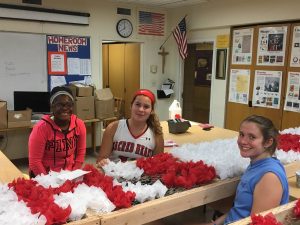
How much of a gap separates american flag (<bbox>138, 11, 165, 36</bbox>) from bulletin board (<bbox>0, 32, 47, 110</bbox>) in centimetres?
192

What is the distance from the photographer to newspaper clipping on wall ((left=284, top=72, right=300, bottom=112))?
4.54m

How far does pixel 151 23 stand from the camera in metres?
6.22

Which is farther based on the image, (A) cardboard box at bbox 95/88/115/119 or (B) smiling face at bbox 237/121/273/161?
(A) cardboard box at bbox 95/88/115/119

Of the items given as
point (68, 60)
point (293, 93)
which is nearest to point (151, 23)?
point (68, 60)

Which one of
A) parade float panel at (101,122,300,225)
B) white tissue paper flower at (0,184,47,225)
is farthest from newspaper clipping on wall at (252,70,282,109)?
white tissue paper flower at (0,184,47,225)

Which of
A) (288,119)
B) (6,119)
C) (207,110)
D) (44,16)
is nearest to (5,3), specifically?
(44,16)

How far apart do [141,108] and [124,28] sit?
3879 millimetres

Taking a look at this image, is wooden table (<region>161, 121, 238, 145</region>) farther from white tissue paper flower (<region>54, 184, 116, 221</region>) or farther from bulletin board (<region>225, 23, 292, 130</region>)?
white tissue paper flower (<region>54, 184, 116, 221</region>)

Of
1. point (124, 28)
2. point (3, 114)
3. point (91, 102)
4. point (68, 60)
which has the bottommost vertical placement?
point (3, 114)

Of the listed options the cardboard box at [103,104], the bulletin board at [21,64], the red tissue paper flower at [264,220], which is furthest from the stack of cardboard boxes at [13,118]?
the red tissue paper flower at [264,220]

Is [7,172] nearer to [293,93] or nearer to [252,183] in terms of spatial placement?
[252,183]

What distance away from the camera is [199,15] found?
576 cm

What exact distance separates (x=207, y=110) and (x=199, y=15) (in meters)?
1.88

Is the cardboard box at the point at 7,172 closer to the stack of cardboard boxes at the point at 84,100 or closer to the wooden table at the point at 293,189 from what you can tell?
the wooden table at the point at 293,189
